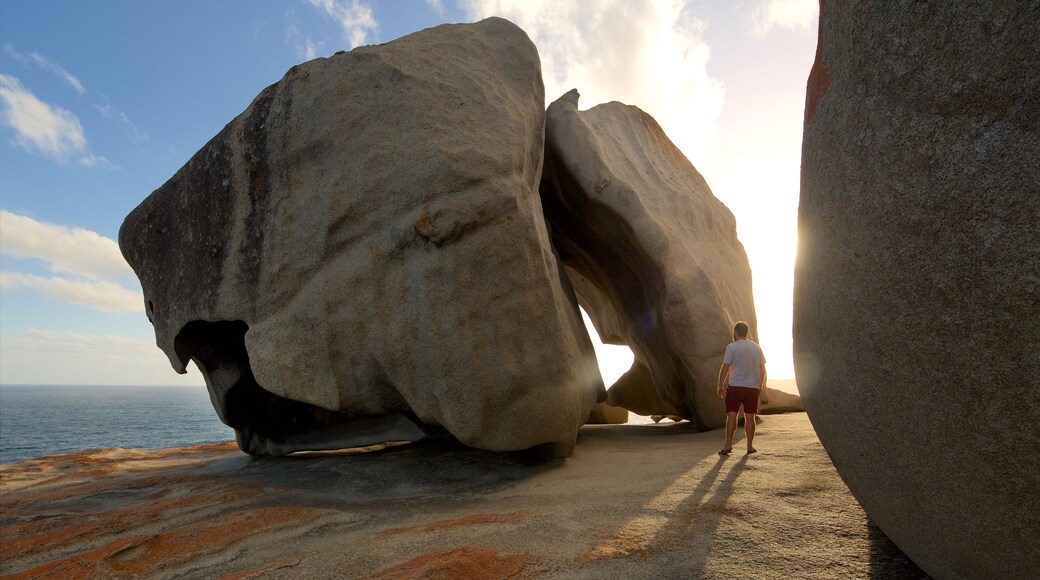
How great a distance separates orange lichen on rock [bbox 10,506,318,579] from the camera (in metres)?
3.66

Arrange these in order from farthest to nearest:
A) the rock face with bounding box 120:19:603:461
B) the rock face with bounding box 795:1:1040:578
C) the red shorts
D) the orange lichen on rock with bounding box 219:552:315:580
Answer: the red shorts → the rock face with bounding box 120:19:603:461 → the orange lichen on rock with bounding box 219:552:315:580 → the rock face with bounding box 795:1:1040:578

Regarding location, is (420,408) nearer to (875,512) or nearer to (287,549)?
(287,549)

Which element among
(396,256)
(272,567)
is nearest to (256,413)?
(396,256)

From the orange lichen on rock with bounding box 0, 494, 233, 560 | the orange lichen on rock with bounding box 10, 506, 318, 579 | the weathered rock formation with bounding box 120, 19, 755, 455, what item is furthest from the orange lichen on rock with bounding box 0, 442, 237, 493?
the orange lichen on rock with bounding box 10, 506, 318, 579

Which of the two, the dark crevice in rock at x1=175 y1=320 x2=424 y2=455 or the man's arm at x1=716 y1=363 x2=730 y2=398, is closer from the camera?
the man's arm at x1=716 y1=363 x2=730 y2=398

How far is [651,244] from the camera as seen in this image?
23.1 feet

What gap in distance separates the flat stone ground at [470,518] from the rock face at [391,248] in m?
0.74

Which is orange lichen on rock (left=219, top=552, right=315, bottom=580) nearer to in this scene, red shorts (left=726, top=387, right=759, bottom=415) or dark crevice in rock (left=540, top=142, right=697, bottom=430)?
red shorts (left=726, top=387, right=759, bottom=415)

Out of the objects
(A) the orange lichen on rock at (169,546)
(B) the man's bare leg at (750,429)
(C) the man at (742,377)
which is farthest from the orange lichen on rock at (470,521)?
(C) the man at (742,377)

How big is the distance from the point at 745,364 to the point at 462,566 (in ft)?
12.9

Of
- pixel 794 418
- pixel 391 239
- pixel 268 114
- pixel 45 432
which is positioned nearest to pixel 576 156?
pixel 391 239

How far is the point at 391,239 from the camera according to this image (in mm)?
5137

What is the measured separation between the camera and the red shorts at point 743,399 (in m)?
5.61

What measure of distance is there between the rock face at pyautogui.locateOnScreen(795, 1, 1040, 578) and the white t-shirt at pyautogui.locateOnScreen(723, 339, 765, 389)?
10.5ft
